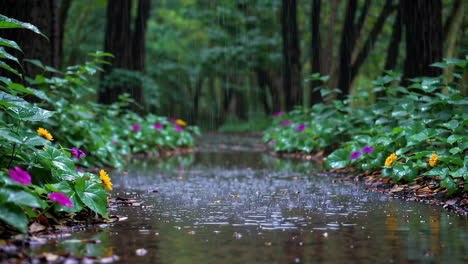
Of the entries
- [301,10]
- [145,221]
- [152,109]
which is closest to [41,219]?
[145,221]

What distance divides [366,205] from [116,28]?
13464mm

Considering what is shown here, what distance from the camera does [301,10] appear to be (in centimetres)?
3141

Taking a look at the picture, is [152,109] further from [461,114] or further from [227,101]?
[461,114]

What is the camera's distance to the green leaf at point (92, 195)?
4.67m

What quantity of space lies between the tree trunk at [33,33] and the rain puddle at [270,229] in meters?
2.81

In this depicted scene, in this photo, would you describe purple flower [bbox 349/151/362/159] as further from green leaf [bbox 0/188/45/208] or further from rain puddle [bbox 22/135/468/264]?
green leaf [bbox 0/188/45/208]

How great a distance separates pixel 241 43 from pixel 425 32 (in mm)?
25120

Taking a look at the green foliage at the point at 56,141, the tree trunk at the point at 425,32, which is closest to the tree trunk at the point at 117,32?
the green foliage at the point at 56,141

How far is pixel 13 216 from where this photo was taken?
3.63 meters

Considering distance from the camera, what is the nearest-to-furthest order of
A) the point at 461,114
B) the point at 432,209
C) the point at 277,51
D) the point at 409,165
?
the point at 432,209
the point at 409,165
the point at 461,114
the point at 277,51

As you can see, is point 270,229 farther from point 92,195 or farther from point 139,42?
point 139,42

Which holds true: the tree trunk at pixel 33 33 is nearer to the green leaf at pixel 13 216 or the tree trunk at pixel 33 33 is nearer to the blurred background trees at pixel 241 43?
the blurred background trees at pixel 241 43

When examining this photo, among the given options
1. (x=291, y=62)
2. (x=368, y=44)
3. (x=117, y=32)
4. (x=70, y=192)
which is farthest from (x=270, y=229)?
(x=291, y=62)

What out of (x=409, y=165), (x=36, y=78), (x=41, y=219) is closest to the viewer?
(x=41, y=219)
